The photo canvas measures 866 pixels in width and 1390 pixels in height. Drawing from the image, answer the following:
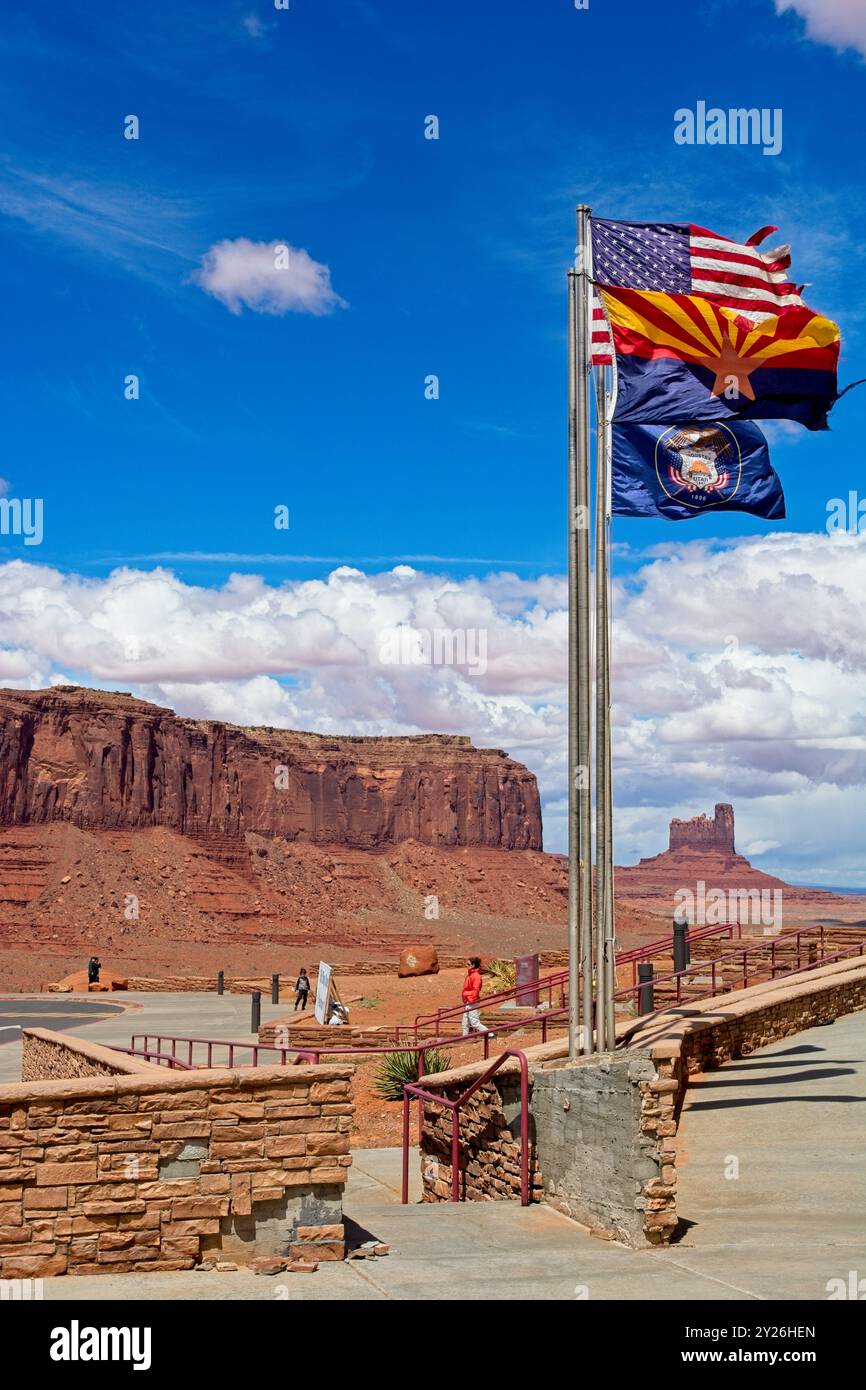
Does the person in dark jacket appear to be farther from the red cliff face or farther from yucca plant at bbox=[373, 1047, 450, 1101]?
the red cliff face

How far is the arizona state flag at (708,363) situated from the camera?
1236 centimetres

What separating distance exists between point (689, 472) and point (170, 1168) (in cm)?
791

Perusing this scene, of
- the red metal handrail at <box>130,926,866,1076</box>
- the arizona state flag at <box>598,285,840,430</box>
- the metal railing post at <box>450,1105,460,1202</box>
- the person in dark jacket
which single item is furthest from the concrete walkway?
the person in dark jacket

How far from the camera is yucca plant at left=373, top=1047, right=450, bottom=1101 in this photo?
62.0ft

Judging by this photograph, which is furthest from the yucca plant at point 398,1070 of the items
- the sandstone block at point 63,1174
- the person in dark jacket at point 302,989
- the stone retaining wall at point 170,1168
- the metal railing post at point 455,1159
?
the person in dark jacket at point 302,989

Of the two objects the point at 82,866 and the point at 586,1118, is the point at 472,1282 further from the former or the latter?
the point at 82,866

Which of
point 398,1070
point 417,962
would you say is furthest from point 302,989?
point 398,1070

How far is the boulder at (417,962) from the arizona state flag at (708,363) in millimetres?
30982

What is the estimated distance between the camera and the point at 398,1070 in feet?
63.7

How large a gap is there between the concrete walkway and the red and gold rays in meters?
7.10
